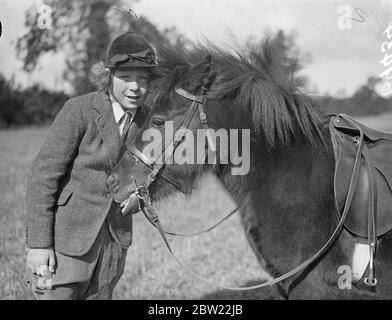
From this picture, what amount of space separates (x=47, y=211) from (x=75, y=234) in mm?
212

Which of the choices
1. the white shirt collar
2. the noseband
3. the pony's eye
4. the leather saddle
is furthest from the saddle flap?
the white shirt collar

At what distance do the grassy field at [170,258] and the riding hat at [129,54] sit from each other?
89 centimetres

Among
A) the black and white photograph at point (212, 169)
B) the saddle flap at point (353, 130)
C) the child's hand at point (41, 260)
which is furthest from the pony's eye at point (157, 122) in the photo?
the saddle flap at point (353, 130)

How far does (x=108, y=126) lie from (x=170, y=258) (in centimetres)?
339

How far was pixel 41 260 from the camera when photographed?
2557 millimetres

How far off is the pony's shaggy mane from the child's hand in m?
1.14

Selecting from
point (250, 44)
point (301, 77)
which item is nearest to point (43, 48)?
point (250, 44)

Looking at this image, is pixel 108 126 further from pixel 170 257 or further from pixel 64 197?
pixel 170 257

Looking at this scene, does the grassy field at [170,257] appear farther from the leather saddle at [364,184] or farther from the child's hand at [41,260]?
the leather saddle at [364,184]

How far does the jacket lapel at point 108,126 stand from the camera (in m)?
2.67

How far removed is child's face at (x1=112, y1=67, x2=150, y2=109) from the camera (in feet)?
8.73
